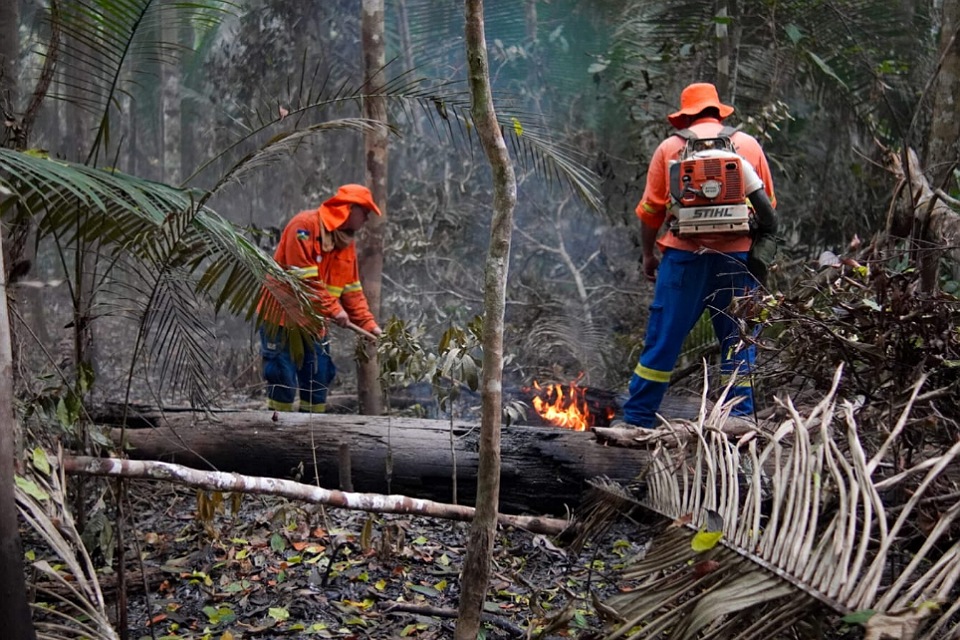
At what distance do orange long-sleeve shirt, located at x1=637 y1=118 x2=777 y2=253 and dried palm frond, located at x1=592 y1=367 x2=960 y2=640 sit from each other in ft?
9.26

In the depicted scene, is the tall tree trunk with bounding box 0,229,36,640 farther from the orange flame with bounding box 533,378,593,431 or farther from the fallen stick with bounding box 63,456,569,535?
the orange flame with bounding box 533,378,593,431

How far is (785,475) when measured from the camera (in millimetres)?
2051

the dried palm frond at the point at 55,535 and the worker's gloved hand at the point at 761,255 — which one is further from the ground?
the worker's gloved hand at the point at 761,255

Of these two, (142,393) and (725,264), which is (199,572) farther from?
(142,393)

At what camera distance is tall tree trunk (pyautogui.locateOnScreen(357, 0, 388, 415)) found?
6309mm

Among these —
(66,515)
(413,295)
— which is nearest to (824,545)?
(66,515)

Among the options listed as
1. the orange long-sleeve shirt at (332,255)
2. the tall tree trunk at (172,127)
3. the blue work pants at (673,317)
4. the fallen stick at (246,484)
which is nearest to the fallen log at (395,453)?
the blue work pants at (673,317)

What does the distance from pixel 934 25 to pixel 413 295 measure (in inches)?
243

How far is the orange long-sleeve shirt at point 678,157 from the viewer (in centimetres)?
514

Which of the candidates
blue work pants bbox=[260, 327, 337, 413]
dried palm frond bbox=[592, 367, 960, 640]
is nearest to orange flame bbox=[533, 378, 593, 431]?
blue work pants bbox=[260, 327, 337, 413]

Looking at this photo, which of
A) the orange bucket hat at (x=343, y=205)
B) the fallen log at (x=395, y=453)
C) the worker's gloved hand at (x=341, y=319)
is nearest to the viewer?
the fallen log at (x=395, y=453)

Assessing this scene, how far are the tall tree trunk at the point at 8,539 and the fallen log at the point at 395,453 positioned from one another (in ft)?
6.75

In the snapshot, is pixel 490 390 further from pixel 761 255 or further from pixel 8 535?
pixel 761 255

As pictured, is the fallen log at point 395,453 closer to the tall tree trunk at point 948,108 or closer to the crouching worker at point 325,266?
the crouching worker at point 325,266
